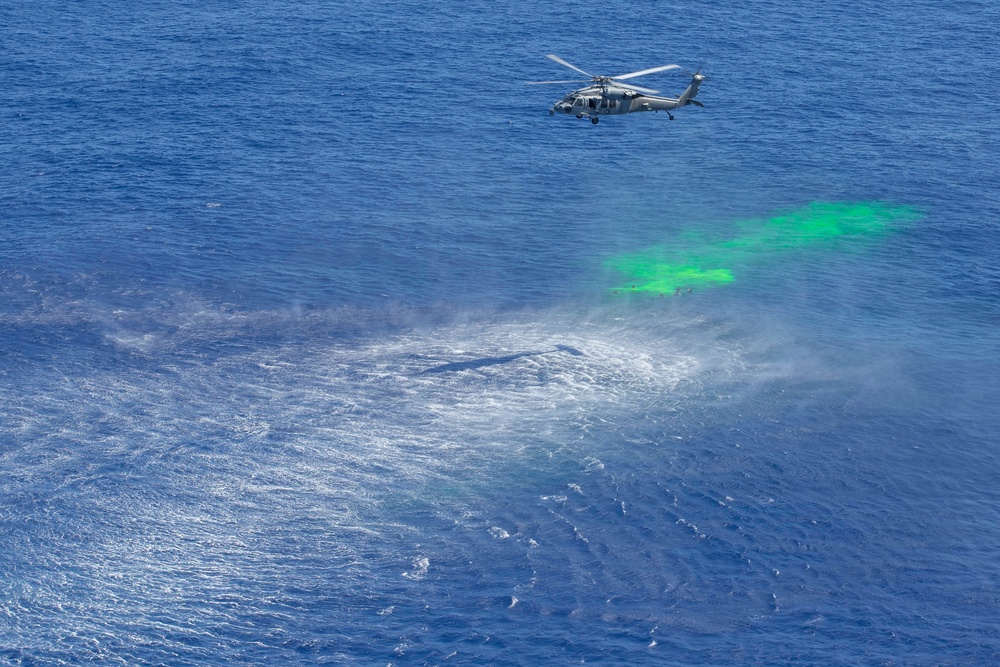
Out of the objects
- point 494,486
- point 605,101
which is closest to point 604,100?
point 605,101

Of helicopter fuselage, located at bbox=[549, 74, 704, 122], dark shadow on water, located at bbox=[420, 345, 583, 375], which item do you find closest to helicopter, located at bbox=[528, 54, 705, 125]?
helicopter fuselage, located at bbox=[549, 74, 704, 122]

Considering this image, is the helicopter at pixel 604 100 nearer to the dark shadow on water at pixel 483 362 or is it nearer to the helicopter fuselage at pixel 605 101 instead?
the helicopter fuselage at pixel 605 101

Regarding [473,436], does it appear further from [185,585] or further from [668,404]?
[185,585]

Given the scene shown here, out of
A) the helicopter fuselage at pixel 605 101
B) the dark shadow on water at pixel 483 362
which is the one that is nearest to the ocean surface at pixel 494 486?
the dark shadow on water at pixel 483 362

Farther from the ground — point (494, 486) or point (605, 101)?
point (605, 101)

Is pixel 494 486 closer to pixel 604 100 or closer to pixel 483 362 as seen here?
pixel 483 362

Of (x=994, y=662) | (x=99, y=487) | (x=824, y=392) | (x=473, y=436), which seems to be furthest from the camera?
(x=824, y=392)

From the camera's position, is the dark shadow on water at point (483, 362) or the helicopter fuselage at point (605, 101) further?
the dark shadow on water at point (483, 362)

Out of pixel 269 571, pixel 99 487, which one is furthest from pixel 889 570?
pixel 99 487
